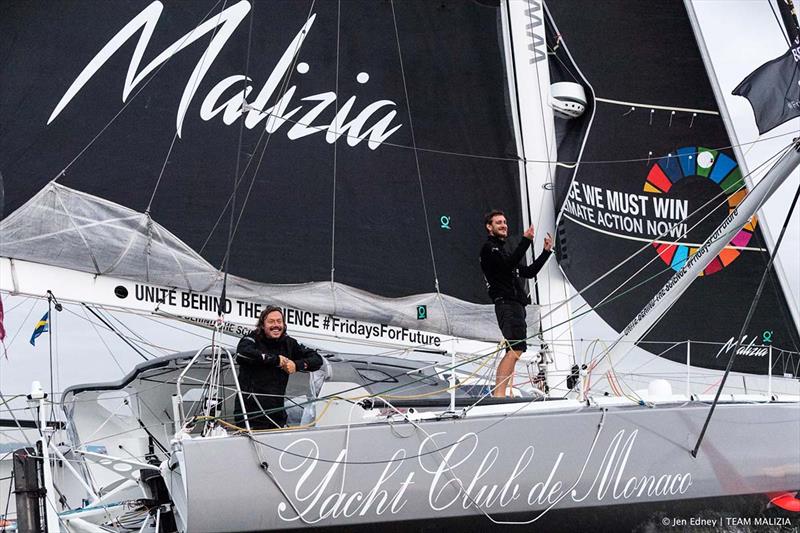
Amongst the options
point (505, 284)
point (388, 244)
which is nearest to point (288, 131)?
point (388, 244)

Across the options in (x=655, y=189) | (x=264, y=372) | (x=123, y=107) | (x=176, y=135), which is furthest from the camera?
(x=655, y=189)

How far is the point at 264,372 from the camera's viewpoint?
5371mm

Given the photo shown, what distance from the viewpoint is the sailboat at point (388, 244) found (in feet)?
16.9

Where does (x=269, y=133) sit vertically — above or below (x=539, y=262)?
above

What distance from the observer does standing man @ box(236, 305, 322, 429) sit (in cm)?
528

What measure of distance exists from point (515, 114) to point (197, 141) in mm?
2270

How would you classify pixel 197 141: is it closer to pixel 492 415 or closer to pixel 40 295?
pixel 40 295

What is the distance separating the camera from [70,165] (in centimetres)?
630

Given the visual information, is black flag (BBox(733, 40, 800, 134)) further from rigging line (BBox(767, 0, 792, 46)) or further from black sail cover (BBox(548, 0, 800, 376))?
black sail cover (BBox(548, 0, 800, 376))

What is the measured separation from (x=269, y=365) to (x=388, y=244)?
2.06 m

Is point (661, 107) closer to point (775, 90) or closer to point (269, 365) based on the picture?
point (775, 90)

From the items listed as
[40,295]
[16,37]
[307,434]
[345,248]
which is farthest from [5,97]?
[307,434]

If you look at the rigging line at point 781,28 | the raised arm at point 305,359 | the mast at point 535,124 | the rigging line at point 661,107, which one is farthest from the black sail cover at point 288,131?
the rigging line at point 781,28

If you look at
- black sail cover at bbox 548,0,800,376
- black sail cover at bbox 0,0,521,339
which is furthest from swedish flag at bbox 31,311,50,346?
black sail cover at bbox 548,0,800,376
